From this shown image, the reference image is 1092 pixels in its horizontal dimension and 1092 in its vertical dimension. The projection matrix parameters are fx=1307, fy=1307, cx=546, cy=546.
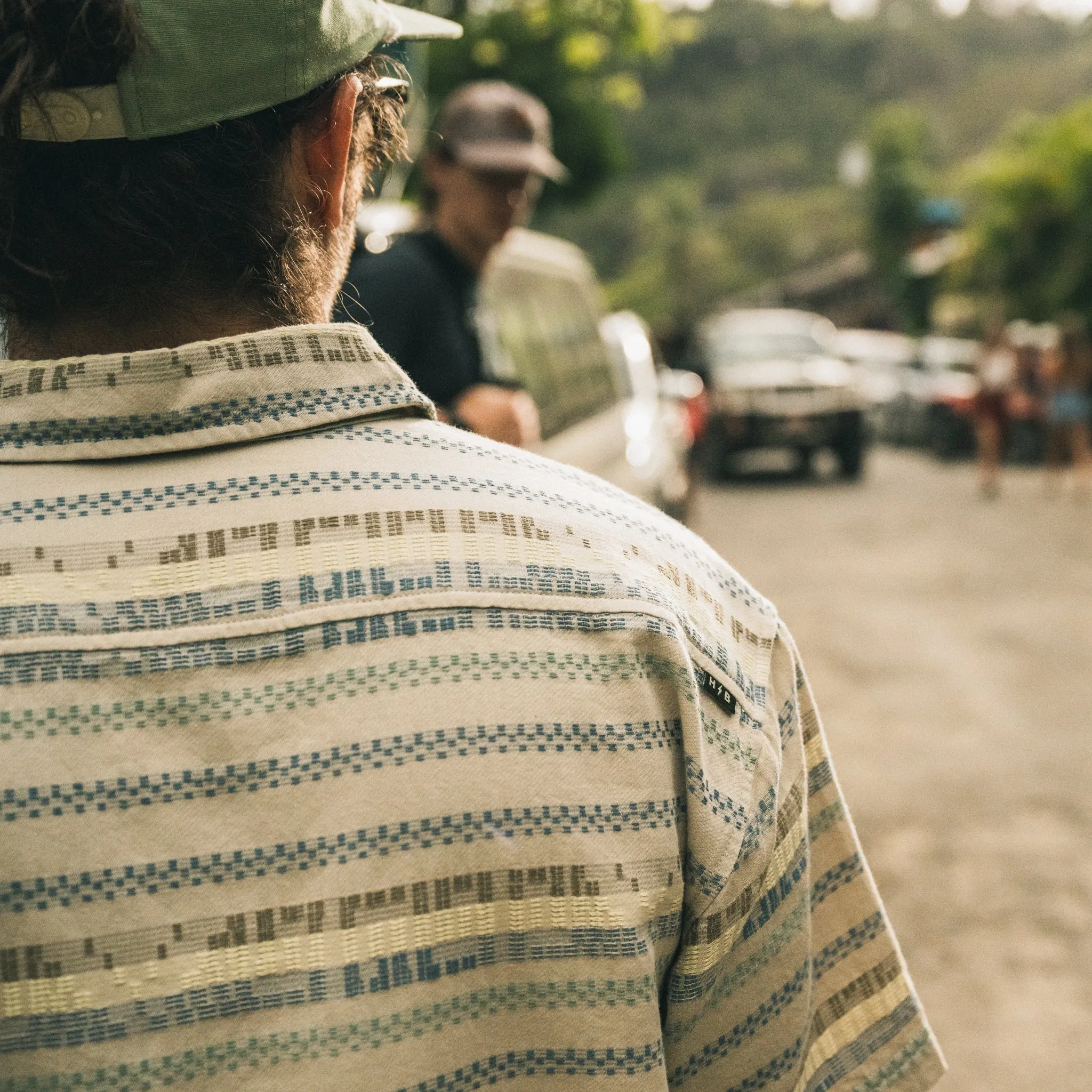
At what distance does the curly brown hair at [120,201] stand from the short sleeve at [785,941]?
1.68 ft

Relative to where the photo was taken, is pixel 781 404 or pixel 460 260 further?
pixel 781 404

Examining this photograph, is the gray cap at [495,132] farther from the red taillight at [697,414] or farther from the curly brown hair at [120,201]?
the red taillight at [697,414]

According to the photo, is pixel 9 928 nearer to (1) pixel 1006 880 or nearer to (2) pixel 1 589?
(2) pixel 1 589

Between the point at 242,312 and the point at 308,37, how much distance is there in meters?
0.21

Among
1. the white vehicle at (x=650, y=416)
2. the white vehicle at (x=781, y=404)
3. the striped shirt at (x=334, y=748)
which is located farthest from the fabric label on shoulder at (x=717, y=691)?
the white vehicle at (x=781, y=404)

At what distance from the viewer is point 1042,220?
25.2 m

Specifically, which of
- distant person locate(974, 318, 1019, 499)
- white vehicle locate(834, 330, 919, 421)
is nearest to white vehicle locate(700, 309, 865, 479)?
distant person locate(974, 318, 1019, 499)

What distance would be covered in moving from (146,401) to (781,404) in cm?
1456

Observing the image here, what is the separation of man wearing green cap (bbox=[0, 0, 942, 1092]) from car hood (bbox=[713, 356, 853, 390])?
14.3 metres

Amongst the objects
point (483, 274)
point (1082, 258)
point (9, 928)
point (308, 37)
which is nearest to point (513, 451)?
point (308, 37)

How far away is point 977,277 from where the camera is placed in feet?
97.0

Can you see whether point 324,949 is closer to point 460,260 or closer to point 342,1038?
point 342,1038

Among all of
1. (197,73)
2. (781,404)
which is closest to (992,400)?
(781,404)

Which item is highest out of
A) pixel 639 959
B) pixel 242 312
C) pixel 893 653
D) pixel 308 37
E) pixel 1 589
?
pixel 308 37
